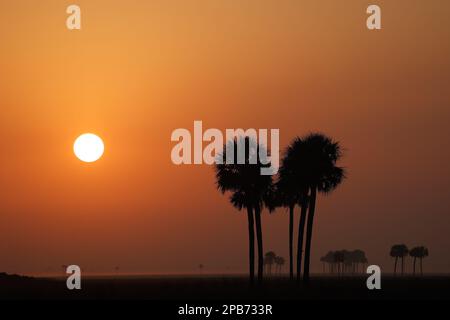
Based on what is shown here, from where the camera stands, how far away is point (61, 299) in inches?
2662

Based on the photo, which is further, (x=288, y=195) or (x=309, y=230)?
(x=288, y=195)

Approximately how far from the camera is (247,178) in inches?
3447

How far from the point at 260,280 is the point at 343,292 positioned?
1161 cm

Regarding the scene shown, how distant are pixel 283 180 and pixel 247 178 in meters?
3.37

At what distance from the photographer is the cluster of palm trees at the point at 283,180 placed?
83.1 m

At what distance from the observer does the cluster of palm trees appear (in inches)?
3273

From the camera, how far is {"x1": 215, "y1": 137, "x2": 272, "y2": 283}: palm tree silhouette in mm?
86500

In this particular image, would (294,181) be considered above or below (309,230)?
above

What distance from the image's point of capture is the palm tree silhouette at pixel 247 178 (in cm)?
8650

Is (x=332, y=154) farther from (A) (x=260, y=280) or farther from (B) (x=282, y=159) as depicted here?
(A) (x=260, y=280)
